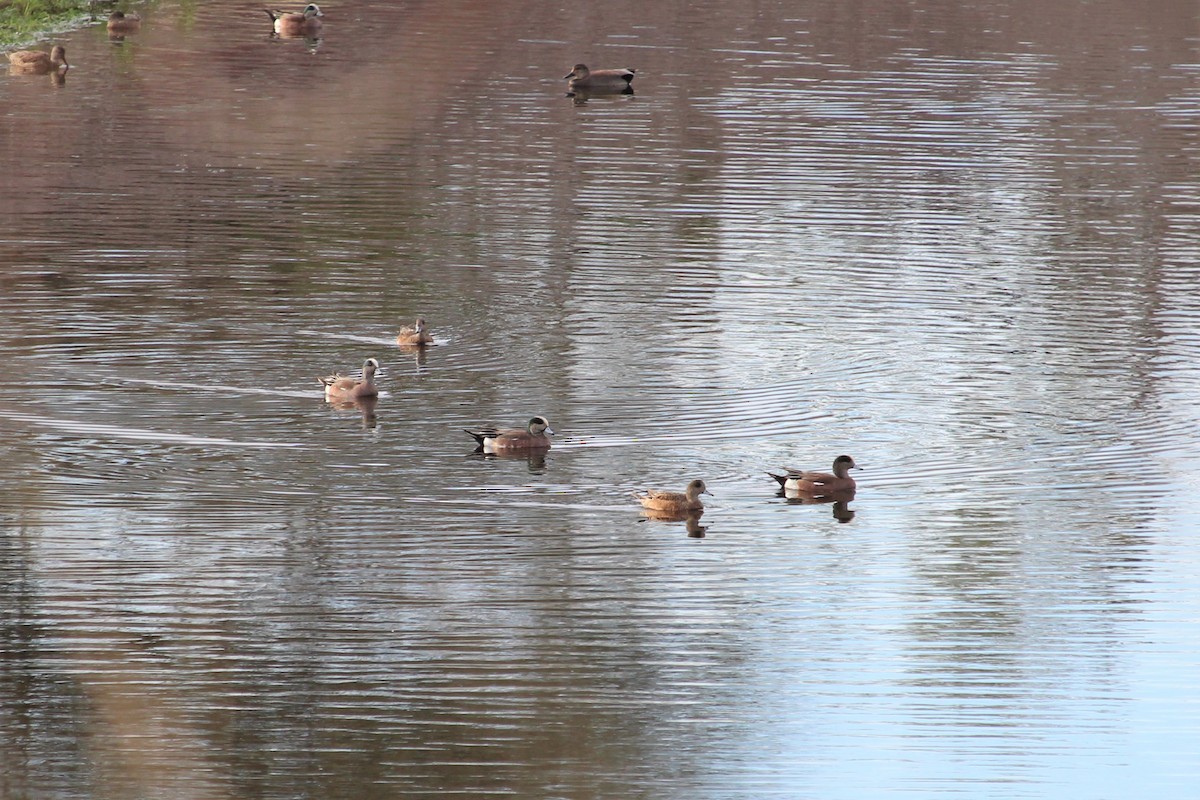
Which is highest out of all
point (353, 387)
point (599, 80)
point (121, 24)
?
point (121, 24)

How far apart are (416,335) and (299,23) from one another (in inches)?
883

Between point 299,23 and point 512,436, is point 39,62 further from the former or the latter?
point 512,436

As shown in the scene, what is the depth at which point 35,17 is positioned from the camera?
39.3m

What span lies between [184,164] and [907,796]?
18.2m

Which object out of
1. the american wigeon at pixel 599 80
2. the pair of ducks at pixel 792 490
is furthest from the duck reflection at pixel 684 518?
the american wigeon at pixel 599 80

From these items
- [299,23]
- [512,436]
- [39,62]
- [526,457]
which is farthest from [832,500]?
[299,23]

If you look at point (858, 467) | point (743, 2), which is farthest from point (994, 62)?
point (858, 467)

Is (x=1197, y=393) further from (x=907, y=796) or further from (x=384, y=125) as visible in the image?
(x=384, y=125)

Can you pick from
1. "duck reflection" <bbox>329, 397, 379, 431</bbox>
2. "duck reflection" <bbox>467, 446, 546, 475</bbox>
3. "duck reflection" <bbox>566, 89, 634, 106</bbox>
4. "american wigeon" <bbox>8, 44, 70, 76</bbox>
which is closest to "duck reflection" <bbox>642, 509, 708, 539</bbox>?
"duck reflection" <bbox>467, 446, 546, 475</bbox>

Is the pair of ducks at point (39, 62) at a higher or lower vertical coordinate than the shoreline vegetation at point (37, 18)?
lower

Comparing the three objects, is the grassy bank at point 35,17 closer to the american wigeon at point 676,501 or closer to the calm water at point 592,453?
the calm water at point 592,453

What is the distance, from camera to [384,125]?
95.9ft

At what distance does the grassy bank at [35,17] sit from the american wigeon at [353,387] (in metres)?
22.8

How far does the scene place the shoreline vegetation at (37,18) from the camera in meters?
36.9
